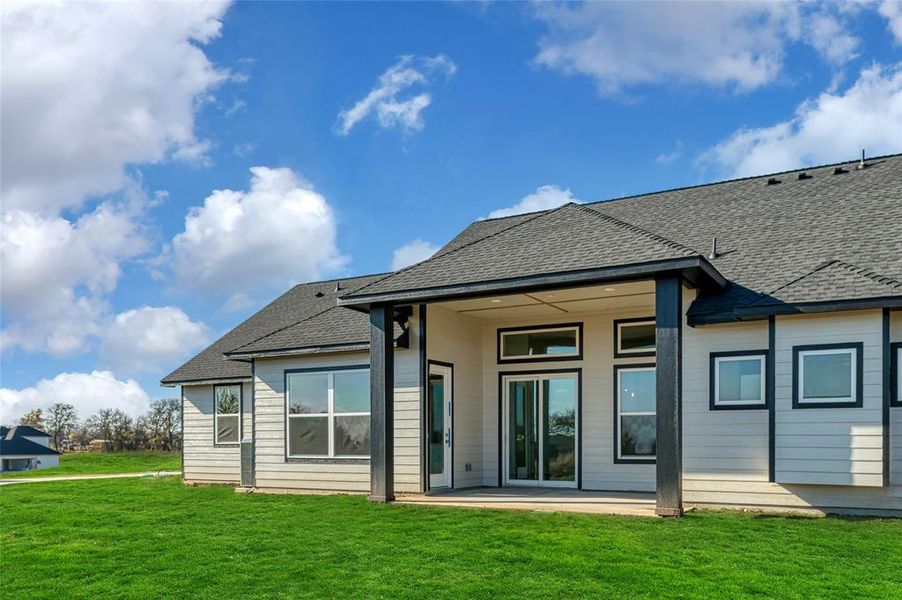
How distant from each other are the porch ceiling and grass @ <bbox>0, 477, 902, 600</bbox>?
3134 millimetres

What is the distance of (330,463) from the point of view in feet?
44.1

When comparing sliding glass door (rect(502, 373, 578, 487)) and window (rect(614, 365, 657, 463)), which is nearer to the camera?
window (rect(614, 365, 657, 463))

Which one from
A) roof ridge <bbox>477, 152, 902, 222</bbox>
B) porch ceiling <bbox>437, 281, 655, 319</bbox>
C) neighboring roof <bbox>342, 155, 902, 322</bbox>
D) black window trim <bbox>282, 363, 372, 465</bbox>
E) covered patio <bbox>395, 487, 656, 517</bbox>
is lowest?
covered patio <bbox>395, 487, 656, 517</bbox>

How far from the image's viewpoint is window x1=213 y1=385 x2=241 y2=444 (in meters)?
Result: 16.9

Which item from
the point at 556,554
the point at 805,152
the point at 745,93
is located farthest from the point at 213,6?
the point at 805,152

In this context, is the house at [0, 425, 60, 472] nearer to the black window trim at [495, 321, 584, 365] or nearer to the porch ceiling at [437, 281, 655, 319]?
the black window trim at [495, 321, 584, 365]

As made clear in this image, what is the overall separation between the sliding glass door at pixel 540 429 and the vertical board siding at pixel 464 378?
497 mm

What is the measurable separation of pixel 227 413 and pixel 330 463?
15.3 feet

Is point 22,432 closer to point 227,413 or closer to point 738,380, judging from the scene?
point 227,413

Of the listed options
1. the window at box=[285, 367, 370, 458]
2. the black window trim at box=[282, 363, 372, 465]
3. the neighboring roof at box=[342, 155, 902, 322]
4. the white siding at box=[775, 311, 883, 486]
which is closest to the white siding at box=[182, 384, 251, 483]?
the black window trim at box=[282, 363, 372, 465]

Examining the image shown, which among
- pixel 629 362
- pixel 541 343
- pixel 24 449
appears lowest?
pixel 24 449

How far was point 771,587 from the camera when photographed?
626 centimetres

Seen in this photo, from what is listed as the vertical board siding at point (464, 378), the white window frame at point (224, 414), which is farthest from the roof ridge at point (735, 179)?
the white window frame at point (224, 414)

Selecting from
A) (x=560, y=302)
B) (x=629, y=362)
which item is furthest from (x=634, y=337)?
(x=560, y=302)
